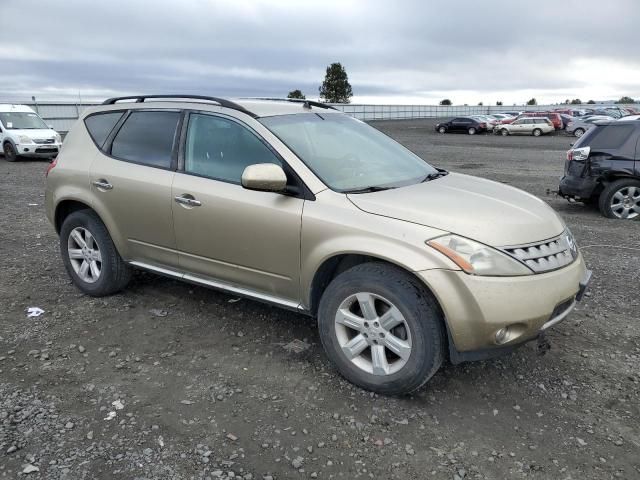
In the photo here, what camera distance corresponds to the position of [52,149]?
18.2 m

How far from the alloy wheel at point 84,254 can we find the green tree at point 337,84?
275 feet

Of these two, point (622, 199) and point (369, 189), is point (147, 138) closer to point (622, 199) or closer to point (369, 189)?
point (369, 189)

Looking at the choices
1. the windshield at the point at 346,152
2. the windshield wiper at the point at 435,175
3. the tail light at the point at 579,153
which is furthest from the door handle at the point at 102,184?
the tail light at the point at 579,153

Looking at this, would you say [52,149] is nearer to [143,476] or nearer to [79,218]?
[79,218]

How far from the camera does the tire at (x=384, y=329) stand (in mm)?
3078

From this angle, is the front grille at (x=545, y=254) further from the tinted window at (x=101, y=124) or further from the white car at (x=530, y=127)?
the white car at (x=530, y=127)

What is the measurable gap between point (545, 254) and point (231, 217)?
80.7 inches

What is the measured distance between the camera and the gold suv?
3051 mm

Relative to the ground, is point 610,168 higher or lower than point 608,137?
lower

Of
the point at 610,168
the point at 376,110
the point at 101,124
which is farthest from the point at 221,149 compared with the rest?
the point at 376,110

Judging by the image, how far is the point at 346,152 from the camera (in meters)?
4.09

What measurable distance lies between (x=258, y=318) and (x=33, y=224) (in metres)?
5.40

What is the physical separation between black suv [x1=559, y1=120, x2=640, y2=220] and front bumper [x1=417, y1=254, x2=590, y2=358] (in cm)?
614

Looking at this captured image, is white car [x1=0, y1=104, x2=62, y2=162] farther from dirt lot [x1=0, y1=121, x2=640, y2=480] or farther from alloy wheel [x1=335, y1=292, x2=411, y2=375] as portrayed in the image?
alloy wheel [x1=335, y1=292, x2=411, y2=375]
